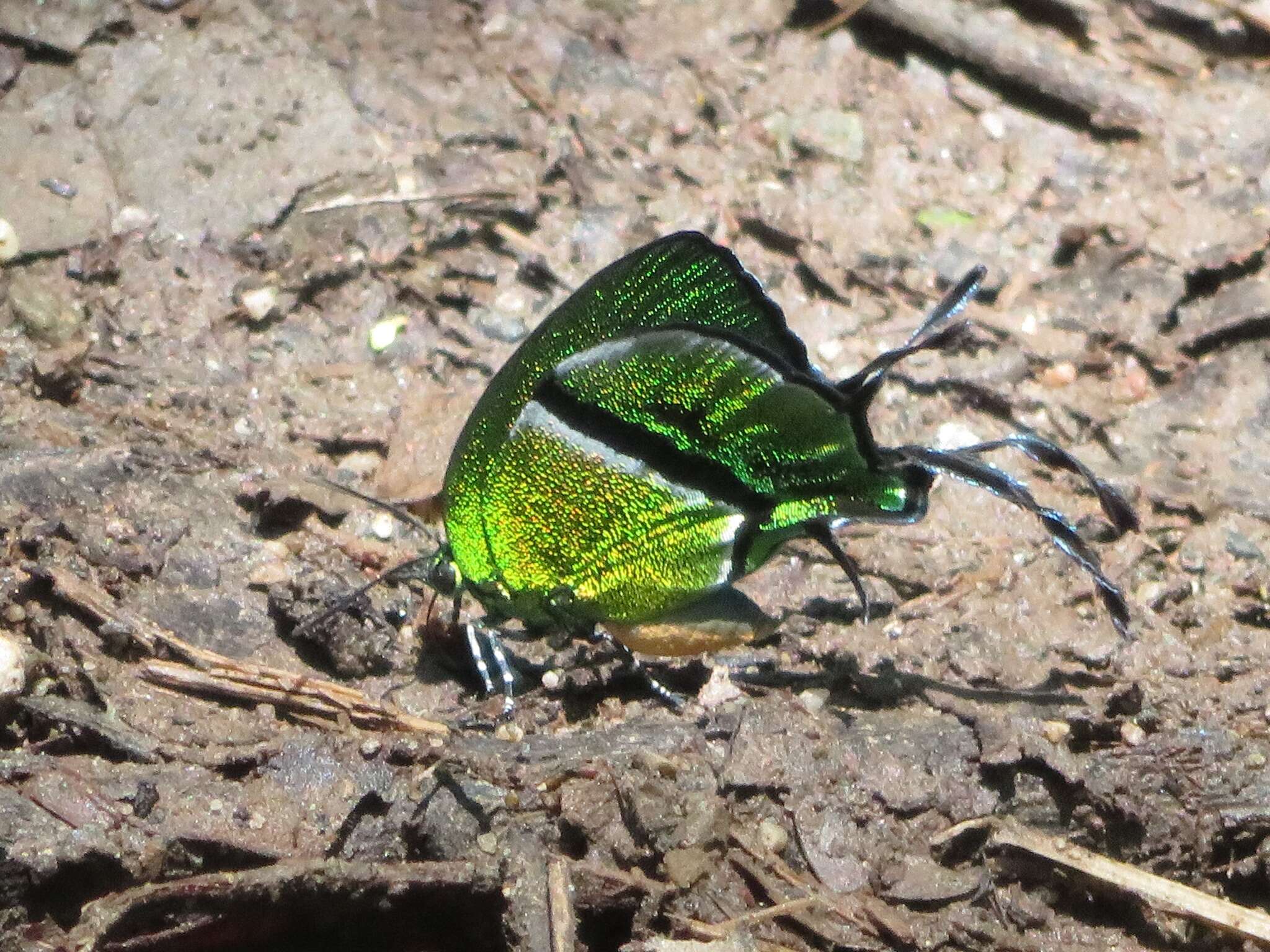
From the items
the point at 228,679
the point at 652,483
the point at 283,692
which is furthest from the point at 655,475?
the point at 228,679

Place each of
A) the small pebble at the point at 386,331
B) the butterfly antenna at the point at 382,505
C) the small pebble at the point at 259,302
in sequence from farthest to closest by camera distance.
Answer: the small pebble at the point at 386,331 → the small pebble at the point at 259,302 → the butterfly antenna at the point at 382,505

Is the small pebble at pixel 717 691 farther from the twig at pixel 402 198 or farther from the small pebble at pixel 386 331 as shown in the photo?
the twig at pixel 402 198

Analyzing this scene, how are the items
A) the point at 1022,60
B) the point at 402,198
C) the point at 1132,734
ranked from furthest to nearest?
the point at 1022,60, the point at 402,198, the point at 1132,734

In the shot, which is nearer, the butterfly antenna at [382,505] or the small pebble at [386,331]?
the butterfly antenna at [382,505]

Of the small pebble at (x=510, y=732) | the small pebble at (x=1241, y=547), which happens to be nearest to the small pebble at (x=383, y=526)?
the small pebble at (x=510, y=732)

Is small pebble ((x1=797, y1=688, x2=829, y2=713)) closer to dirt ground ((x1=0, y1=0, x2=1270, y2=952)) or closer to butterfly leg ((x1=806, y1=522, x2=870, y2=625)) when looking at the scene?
dirt ground ((x1=0, y1=0, x2=1270, y2=952))

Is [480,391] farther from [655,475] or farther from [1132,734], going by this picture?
[1132,734]
